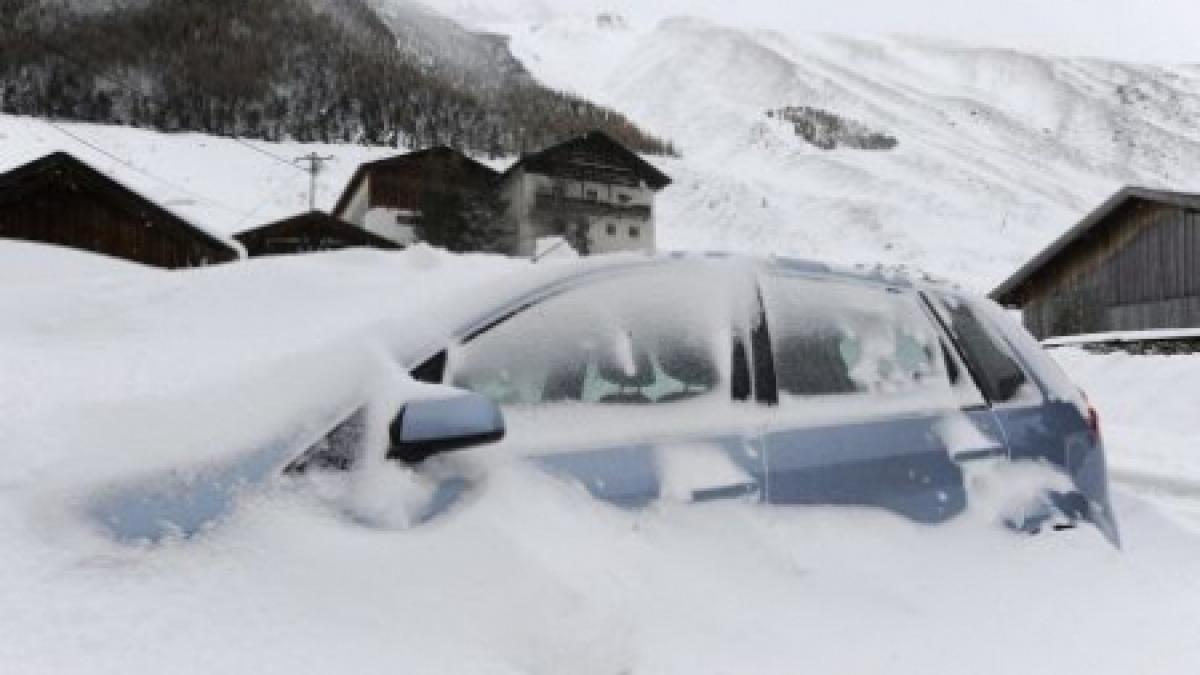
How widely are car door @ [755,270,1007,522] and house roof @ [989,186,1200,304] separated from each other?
80.9 ft

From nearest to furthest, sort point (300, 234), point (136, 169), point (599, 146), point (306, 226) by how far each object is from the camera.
Answer: point (306, 226)
point (300, 234)
point (599, 146)
point (136, 169)

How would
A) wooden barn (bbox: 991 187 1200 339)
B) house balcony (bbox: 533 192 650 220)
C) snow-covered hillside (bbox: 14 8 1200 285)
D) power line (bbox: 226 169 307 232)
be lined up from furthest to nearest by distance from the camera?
snow-covered hillside (bbox: 14 8 1200 285)
power line (bbox: 226 169 307 232)
house balcony (bbox: 533 192 650 220)
wooden barn (bbox: 991 187 1200 339)

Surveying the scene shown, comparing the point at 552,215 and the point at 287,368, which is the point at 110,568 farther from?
the point at 552,215

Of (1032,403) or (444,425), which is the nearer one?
(444,425)

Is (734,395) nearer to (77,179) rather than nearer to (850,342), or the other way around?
(850,342)

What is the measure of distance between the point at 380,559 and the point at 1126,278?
29260mm

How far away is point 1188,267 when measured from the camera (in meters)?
25.9

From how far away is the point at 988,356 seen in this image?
12.9 ft

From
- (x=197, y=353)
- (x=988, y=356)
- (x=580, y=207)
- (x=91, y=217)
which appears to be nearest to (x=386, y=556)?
(x=197, y=353)

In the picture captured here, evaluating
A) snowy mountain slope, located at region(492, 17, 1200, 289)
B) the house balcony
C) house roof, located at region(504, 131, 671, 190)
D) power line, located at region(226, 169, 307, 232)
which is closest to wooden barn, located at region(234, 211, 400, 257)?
house roof, located at region(504, 131, 671, 190)

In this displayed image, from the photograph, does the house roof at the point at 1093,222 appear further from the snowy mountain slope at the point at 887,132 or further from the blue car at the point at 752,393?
the snowy mountain slope at the point at 887,132

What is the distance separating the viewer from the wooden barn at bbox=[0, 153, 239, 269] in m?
29.2

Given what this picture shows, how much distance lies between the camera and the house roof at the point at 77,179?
1142 inches

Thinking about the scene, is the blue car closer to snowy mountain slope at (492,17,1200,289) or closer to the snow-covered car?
the snow-covered car
